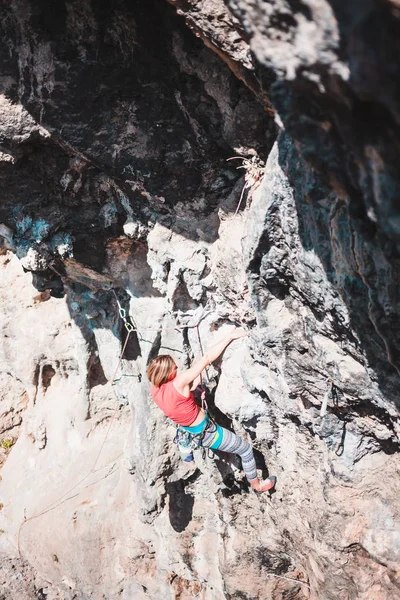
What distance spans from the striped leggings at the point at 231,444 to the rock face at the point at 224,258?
14 cm

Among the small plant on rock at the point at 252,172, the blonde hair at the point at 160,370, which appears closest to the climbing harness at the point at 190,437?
the blonde hair at the point at 160,370

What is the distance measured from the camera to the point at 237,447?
5.09 m

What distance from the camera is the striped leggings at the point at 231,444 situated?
5012 mm

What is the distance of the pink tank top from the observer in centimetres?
465

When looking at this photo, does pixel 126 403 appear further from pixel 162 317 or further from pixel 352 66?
pixel 352 66

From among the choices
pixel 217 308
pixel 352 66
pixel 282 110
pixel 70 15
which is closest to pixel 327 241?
pixel 282 110

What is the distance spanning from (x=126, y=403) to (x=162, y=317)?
2443 millimetres

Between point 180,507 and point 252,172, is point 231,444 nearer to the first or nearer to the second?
point 180,507

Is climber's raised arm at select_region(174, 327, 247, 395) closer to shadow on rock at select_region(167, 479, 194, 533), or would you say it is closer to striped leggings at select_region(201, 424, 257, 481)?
striped leggings at select_region(201, 424, 257, 481)

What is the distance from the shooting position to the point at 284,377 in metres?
4.14

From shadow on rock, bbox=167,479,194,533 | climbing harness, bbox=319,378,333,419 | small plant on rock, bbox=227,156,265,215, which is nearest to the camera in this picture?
climbing harness, bbox=319,378,333,419

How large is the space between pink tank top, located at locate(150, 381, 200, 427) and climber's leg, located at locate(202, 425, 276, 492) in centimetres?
36

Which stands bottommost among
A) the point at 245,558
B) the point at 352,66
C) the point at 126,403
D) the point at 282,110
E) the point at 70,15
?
the point at 126,403

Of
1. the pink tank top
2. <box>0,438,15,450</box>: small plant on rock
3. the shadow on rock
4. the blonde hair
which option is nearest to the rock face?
Answer: the shadow on rock
